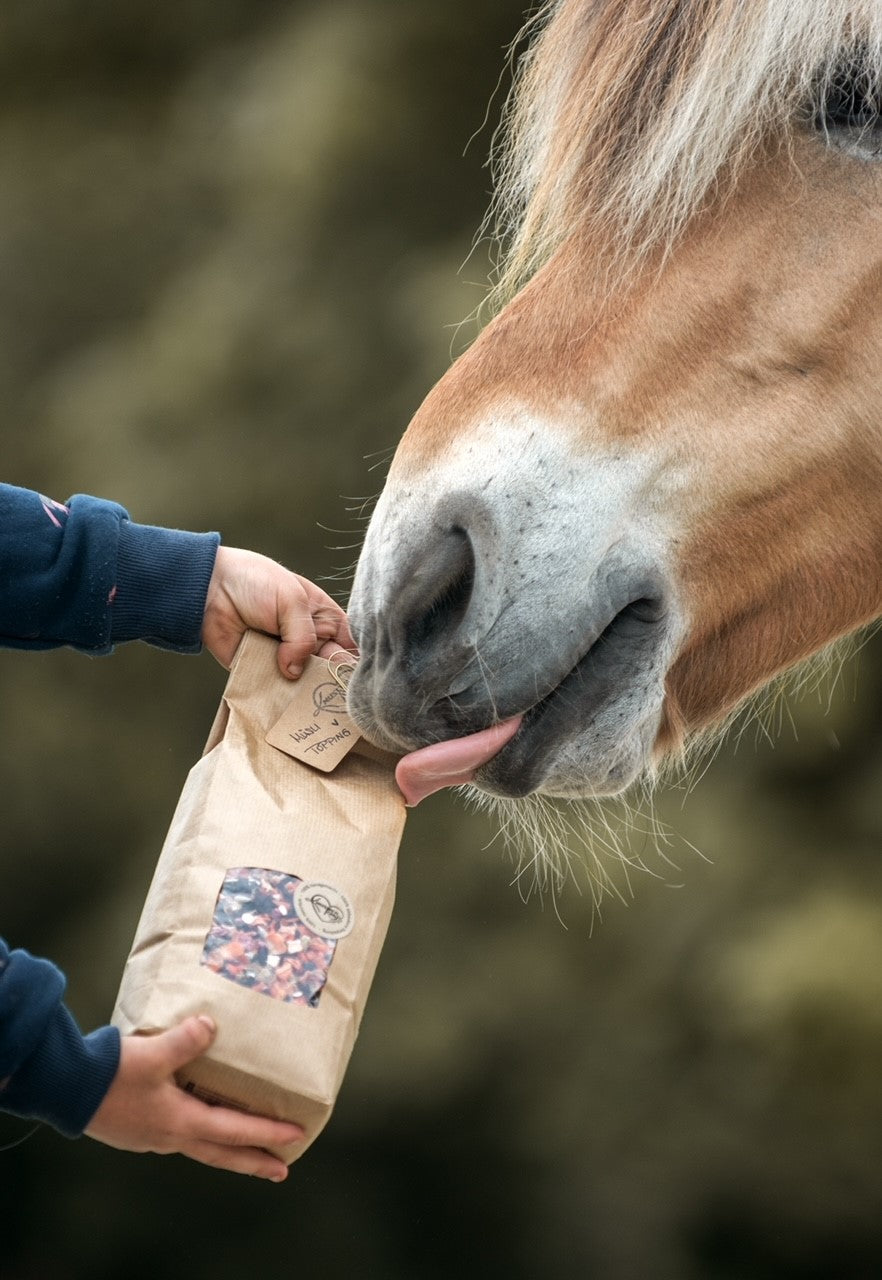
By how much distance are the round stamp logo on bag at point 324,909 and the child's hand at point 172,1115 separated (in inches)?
3.1

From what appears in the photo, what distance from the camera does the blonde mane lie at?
2.40 ft

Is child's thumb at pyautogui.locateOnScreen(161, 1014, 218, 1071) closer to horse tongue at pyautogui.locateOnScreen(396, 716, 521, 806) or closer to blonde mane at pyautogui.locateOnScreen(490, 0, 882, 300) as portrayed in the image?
horse tongue at pyautogui.locateOnScreen(396, 716, 521, 806)

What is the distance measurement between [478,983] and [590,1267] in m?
0.45

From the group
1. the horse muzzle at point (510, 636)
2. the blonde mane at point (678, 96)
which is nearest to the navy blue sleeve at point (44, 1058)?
the horse muzzle at point (510, 636)

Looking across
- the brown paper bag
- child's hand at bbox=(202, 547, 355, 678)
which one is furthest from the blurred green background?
the brown paper bag

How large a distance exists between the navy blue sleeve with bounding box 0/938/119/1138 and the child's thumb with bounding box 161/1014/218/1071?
0.09ft

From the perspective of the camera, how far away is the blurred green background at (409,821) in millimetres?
1882

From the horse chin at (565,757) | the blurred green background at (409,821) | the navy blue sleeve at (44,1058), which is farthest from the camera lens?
the blurred green background at (409,821)

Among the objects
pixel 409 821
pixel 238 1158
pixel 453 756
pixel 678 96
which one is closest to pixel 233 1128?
pixel 238 1158

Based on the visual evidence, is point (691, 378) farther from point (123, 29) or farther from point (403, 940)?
point (123, 29)

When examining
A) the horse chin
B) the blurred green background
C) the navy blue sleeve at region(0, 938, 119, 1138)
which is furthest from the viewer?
the blurred green background

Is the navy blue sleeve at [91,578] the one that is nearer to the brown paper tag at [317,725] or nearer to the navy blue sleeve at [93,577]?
the navy blue sleeve at [93,577]

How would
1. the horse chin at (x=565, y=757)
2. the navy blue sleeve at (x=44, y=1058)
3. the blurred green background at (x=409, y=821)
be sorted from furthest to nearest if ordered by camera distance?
1. the blurred green background at (x=409, y=821)
2. the horse chin at (x=565, y=757)
3. the navy blue sleeve at (x=44, y=1058)

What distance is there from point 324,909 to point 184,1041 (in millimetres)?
104
